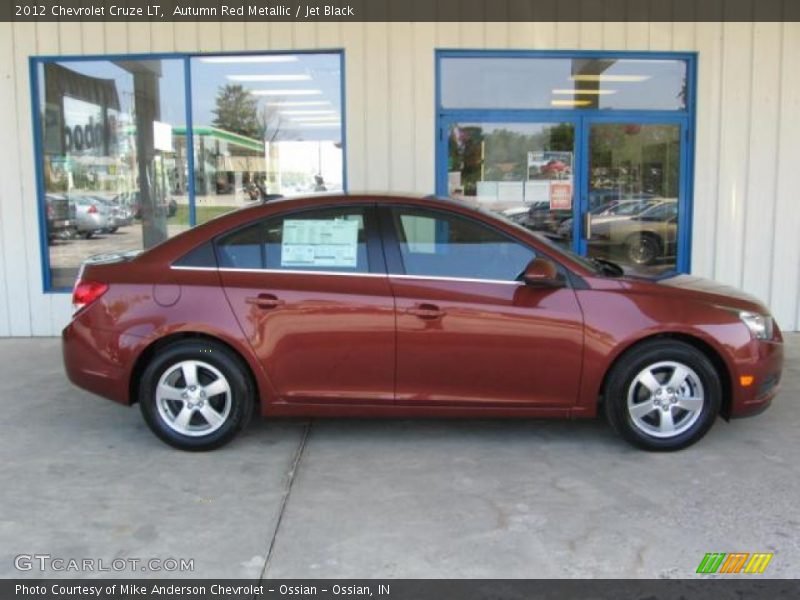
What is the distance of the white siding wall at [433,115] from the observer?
7949 mm

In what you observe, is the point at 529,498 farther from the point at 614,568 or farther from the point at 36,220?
the point at 36,220

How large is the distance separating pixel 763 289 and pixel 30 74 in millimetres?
8152

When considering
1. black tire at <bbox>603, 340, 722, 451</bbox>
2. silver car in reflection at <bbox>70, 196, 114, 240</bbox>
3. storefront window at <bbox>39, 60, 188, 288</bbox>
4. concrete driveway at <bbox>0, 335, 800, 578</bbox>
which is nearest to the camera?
concrete driveway at <bbox>0, 335, 800, 578</bbox>

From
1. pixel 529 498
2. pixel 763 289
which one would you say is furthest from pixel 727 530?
pixel 763 289

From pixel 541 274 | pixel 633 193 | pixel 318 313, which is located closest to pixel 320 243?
pixel 318 313

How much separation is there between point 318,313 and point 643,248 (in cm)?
503

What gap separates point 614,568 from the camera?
135 inches

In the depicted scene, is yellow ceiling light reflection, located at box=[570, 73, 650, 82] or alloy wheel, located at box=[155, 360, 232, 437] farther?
yellow ceiling light reflection, located at box=[570, 73, 650, 82]

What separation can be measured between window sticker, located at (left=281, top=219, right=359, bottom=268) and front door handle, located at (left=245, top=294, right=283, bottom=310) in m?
0.23

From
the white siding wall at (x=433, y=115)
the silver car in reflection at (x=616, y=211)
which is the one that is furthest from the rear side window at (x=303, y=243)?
the silver car in reflection at (x=616, y=211)

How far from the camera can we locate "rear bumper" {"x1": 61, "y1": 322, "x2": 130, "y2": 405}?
4754mm

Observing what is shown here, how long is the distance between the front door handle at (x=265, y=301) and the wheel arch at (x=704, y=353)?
80.2 inches

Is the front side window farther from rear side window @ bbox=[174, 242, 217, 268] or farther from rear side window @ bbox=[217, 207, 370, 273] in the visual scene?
rear side window @ bbox=[174, 242, 217, 268]

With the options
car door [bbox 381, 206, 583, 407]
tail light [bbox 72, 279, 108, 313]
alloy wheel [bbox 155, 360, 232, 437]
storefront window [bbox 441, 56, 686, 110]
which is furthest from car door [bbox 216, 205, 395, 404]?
storefront window [bbox 441, 56, 686, 110]
